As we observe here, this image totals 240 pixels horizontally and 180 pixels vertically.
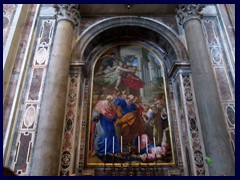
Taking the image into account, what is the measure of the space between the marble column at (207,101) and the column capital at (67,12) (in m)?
3.27

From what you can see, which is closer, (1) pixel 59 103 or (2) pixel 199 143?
(1) pixel 59 103

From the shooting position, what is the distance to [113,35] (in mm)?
7938

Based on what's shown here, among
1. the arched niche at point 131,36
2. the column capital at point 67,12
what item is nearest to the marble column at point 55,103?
the column capital at point 67,12

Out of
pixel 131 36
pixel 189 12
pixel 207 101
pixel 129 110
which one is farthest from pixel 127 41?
pixel 207 101

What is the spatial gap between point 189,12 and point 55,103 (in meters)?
4.70

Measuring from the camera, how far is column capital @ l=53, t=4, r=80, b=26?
6.76 m

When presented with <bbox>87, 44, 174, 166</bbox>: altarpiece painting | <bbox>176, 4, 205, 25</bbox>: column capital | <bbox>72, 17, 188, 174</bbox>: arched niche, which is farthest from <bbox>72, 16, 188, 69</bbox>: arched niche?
<bbox>176, 4, 205, 25</bbox>: column capital

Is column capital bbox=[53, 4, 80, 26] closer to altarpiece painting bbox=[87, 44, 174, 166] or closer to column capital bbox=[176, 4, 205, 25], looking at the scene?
altarpiece painting bbox=[87, 44, 174, 166]

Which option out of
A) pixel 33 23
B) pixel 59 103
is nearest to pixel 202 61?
pixel 59 103

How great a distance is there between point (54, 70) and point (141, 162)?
3308mm

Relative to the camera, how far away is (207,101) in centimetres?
549

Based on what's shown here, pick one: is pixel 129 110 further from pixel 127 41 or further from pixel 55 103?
pixel 127 41

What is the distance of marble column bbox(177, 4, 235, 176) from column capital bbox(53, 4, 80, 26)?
327 centimetres

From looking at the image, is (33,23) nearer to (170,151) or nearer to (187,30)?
(187,30)
